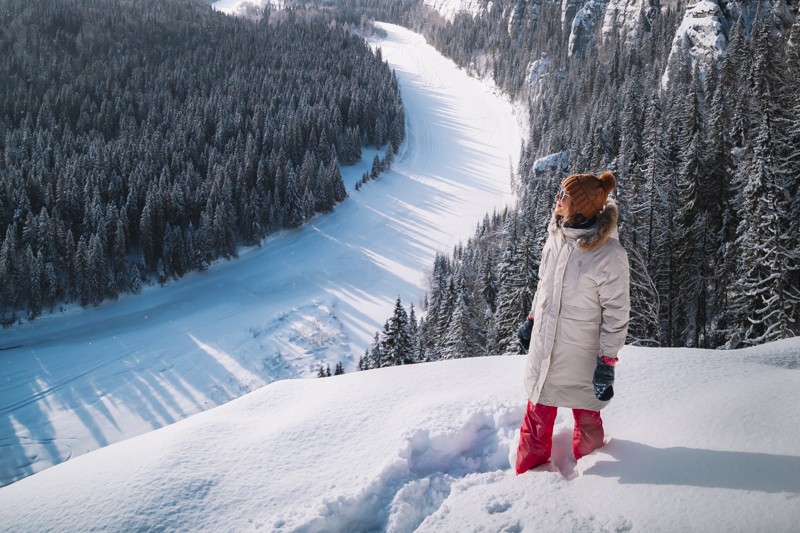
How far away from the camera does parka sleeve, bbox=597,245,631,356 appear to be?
369 cm

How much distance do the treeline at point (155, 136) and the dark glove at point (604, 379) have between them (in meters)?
44.8

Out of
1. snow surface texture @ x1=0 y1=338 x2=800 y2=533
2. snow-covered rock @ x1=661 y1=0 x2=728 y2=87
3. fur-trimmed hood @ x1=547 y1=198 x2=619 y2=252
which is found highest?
snow-covered rock @ x1=661 y1=0 x2=728 y2=87

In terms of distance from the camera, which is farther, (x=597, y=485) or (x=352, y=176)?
(x=352, y=176)

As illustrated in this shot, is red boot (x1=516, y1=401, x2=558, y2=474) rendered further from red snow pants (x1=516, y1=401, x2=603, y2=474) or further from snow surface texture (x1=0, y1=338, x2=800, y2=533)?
snow surface texture (x1=0, y1=338, x2=800, y2=533)

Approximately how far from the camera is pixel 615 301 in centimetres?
372

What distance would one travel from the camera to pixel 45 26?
90.9m

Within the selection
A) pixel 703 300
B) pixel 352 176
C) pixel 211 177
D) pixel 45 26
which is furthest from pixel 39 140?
pixel 703 300

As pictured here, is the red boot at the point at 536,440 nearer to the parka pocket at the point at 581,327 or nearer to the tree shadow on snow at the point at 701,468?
the tree shadow on snow at the point at 701,468

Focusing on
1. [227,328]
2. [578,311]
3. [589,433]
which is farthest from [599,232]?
[227,328]

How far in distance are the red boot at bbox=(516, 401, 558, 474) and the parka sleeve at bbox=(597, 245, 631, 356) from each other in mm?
704

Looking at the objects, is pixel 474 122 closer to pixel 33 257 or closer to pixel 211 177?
pixel 211 177

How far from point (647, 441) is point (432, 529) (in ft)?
6.13

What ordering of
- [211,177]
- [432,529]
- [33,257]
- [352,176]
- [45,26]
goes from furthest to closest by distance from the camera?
[45,26] < [352,176] < [211,177] < [33,257] < [432,529]

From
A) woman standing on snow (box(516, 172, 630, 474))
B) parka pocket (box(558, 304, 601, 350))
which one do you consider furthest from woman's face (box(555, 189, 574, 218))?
parka pocket (box(558, 304, 601, 350))
